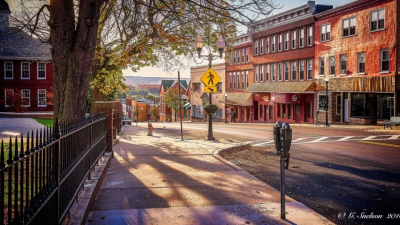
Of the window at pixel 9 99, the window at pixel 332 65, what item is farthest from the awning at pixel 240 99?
the window at pixel 9 99

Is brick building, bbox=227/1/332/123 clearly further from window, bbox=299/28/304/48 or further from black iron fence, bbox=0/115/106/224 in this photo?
black iron fence, bbox=0/115/106/224

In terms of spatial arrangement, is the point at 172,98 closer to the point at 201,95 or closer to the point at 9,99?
the point at 201,95

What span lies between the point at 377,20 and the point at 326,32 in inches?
260

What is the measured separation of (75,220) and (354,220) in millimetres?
4174

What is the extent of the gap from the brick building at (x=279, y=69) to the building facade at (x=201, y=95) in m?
4.32

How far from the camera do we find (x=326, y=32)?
3834 centimetres

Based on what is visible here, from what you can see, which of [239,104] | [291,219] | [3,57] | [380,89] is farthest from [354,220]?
[239,104]

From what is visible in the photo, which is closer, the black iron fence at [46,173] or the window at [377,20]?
the black iron fence at [46,173]

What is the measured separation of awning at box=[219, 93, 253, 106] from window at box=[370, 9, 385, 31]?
21.7m

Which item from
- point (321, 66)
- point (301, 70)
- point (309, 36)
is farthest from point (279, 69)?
point (321, 66)

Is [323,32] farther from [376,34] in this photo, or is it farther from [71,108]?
[71,108]

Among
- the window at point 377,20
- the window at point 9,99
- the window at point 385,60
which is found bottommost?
the window at point 9,99

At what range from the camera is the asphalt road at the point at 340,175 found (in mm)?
7180

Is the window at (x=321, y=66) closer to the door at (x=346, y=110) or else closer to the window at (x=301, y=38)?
the window at (x=301, y=38)
